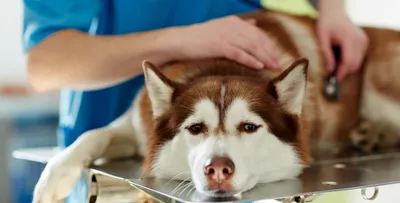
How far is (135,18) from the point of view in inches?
53.7

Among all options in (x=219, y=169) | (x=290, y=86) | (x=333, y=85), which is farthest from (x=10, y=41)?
(x=219, y=169)

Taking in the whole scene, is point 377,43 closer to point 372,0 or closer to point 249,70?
point 249,70

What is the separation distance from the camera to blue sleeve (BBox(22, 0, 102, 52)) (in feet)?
4.27

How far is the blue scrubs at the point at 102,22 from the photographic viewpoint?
132 centimetres

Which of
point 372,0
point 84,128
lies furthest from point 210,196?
point 372,0

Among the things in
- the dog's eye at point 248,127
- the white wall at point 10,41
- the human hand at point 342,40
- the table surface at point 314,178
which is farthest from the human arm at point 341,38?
the white wall at point 10,41

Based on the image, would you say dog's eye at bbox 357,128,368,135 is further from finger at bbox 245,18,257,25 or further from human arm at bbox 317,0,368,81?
finger at bbox 245,18,257,25

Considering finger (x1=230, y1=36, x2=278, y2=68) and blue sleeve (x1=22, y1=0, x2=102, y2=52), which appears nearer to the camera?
finger (x1=230, y1=36, x2=278, y2=68)

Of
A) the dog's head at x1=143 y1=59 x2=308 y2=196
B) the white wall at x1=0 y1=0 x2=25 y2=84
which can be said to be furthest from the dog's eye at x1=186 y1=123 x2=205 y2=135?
the white wall at x1=0 y1=0 x2=25 y2=84

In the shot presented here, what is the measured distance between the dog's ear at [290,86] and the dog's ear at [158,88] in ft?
0.58

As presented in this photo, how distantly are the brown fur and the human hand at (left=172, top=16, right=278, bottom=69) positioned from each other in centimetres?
3

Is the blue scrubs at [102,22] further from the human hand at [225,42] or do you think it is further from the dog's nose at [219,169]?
the dog's nose at [219,169]

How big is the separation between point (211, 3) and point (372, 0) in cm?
115

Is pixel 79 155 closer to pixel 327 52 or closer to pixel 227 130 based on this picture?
pixel 227 130
